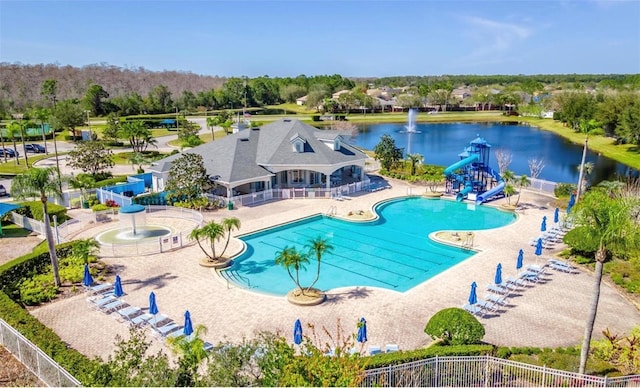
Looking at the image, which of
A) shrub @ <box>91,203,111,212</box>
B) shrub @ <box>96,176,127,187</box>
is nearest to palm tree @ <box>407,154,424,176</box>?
shrub @ <box>96,176,127,187</box>

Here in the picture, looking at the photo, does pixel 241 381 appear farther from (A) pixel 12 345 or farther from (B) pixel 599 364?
(B) pixel 599 364

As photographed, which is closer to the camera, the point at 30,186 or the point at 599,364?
the point at 599,364

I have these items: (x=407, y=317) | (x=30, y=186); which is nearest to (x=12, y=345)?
(x=30, y=186)

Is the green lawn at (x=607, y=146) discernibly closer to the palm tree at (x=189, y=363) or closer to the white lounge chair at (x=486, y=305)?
the white lounge chair at (x=486, y=305)

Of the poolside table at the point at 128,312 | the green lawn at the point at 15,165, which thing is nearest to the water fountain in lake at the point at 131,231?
the poolside table at the point at 128,312

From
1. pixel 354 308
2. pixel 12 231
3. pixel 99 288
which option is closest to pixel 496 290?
pixel 354 308

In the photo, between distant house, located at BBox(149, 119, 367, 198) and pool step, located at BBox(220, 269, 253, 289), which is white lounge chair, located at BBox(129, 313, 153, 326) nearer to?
pool step, located at BBox(220, 269, 253, 289)

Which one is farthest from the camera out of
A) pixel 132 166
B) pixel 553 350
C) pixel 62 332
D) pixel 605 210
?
pixel 132 166

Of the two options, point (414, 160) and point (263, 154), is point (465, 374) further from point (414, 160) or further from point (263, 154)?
point (414, 160)
